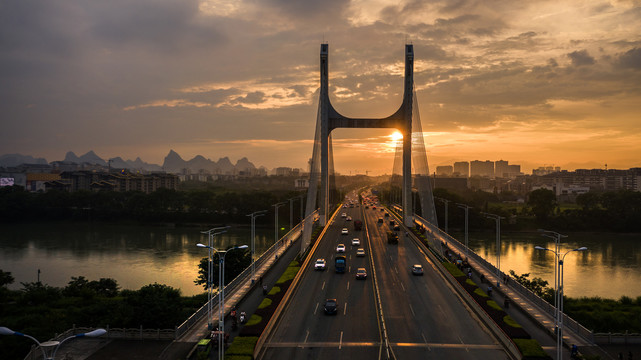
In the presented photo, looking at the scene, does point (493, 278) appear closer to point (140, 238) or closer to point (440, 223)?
point (440, 223)

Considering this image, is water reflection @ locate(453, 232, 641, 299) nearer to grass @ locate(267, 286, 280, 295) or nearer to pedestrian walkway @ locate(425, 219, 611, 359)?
pedestrian walkway @ locate(425, 219, 611, 359)

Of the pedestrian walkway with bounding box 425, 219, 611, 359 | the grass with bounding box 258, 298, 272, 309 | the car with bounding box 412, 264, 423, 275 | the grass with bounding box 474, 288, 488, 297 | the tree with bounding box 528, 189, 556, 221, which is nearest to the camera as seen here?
the pedestrian walkway with bounding box 425, 219, 611, 359

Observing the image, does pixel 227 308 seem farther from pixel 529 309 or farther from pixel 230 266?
pixel 529 309

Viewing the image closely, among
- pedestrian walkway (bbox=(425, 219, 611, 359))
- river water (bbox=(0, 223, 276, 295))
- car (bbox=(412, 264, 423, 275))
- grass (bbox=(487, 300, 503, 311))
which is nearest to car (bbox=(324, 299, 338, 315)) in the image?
grass (bbox=(487, 300, 503, 311))

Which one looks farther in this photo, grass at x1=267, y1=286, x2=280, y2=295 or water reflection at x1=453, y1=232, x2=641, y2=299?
water reflection at x1=453, y1=232, x2=641, y2=299

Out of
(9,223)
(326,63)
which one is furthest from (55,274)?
(9,223)

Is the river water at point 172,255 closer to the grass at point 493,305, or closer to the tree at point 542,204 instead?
the tree at point 542,204

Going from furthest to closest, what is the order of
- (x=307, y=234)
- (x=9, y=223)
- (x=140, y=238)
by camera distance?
(x=9, y=223) < (x=140, y=238) < (x=307, y=234)

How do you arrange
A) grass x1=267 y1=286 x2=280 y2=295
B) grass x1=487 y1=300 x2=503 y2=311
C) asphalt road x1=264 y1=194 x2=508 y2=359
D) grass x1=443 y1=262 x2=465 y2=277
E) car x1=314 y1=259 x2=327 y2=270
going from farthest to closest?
car x1=314 y1=259 x2=327 y2=270 → grass x1=443 y1=262 x2=465 y2=277 → grass x1=267 y1=286 x2=280 y2=295 → grass x1=487 y1=300 x2=503 y2=311 → asphalt road x1=264 y1=194 x2=508 y2=359
